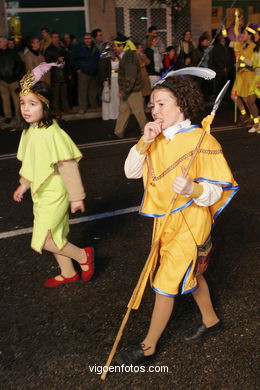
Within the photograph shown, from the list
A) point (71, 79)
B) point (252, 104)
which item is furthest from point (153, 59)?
point (252, 104)

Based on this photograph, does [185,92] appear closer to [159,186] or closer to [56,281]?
[159,186]

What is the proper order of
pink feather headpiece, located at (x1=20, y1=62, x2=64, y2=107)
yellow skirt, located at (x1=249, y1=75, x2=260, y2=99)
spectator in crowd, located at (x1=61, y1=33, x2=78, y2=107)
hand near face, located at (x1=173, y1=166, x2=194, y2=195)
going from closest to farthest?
1. hand near face, located at (x1=173, y1=166, x2=194, y2=195)
2. pink feather headpiece, located at (x1=20, y1=62, x2=64, y2=107)
3. yellow skirt, located at (x1=249, y1=75, x2=260, y2=99)
4. spectator in crowd, located at (x1=61, y1=33, x2=78, y2=107)

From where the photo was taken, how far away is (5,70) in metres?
11.4

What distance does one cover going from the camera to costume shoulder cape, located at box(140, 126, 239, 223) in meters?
2.72

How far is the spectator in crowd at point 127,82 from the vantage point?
9500mm

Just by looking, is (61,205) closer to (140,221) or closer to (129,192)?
(140,221)

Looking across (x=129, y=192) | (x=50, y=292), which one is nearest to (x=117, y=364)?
(x=50, y=292)

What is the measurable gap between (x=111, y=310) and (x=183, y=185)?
1.35 metres

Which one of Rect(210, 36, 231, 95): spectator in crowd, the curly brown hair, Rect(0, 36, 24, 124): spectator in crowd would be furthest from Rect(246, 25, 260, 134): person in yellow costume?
the curly brown hair

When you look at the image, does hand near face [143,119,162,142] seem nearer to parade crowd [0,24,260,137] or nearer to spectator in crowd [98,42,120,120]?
parade crowd [0,24,260,137]

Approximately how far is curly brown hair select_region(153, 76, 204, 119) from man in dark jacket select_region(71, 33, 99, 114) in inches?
399

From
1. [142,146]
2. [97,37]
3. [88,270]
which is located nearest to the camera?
[142,146]

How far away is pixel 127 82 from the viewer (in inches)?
376

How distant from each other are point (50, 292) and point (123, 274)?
1.95 ft
